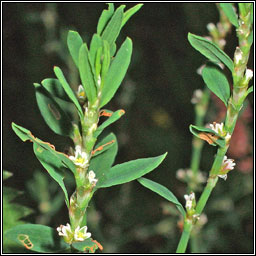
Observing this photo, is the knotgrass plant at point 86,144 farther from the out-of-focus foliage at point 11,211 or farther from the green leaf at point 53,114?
A: the out-of-focus foliage at point 11,211

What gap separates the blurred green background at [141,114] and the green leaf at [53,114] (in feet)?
3.33

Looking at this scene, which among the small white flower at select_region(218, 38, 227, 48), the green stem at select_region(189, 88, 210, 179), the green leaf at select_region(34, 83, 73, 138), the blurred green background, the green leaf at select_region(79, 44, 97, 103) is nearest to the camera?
the green leaf at select_region(79, 44, 97, 103)

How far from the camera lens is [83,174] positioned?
613 mm

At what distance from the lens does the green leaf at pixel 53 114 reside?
669 mm

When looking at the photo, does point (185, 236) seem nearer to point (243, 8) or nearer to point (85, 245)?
point (85, 245)

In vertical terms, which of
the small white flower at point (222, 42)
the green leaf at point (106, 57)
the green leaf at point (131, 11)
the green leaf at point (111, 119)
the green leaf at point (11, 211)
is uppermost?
the small white flower at point (222, 42)

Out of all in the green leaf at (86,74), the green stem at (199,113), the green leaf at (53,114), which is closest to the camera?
the green leaf at (86,74)

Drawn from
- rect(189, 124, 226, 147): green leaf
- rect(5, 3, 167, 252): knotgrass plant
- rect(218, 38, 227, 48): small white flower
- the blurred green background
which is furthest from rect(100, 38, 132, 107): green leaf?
the blurred green background

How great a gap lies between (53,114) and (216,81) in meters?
0.23

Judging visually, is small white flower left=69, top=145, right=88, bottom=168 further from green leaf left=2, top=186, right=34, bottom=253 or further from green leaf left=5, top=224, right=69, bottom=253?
green leaf left=2, top=186, right=34, bottom=253

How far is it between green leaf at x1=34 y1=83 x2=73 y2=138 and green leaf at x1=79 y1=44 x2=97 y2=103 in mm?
82

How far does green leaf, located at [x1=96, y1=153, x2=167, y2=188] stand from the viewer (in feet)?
1.99

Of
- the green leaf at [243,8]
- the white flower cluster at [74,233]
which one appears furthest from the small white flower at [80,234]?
the green leaf at [243,8]

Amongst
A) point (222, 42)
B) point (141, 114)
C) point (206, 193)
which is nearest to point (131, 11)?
point (206, 193)
